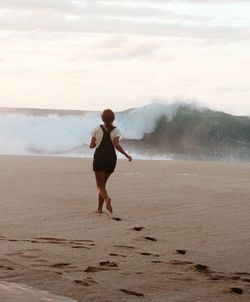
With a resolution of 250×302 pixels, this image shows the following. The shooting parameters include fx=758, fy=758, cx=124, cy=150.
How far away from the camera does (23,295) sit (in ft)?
16.4

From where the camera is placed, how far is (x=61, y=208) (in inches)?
380

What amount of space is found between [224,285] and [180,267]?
0.64 m

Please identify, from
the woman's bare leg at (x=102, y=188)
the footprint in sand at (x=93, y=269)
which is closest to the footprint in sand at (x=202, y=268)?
the footprint in sand at (x=93, y=269)

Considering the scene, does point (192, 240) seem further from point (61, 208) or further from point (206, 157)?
point (206, 157)

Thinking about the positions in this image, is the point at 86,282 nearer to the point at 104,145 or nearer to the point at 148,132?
the point at 104,145

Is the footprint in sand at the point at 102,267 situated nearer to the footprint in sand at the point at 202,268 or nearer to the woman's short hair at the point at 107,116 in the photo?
the footprint in sand at the point at 202,268

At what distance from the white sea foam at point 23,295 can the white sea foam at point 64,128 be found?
2163 centimetres

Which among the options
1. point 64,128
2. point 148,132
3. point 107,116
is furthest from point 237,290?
point 64,128

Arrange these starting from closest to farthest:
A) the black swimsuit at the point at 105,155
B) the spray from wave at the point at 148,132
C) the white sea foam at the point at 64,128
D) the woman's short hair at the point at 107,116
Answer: the woman's short hair at the point at 107,116 < the black swimsuit at the point at 105,155 < the spray from wave at the point at 148,132 < the white sea foam at the point at 64,128

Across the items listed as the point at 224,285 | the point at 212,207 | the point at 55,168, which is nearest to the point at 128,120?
the point at 55,168

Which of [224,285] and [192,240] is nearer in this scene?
[224,285]

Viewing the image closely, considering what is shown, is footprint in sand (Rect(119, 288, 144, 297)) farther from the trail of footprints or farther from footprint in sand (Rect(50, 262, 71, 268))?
footprint in sand (Rect(50, 262, 71, 268))

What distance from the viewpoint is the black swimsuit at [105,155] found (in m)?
9.94

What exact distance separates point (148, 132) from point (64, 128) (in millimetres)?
3307
